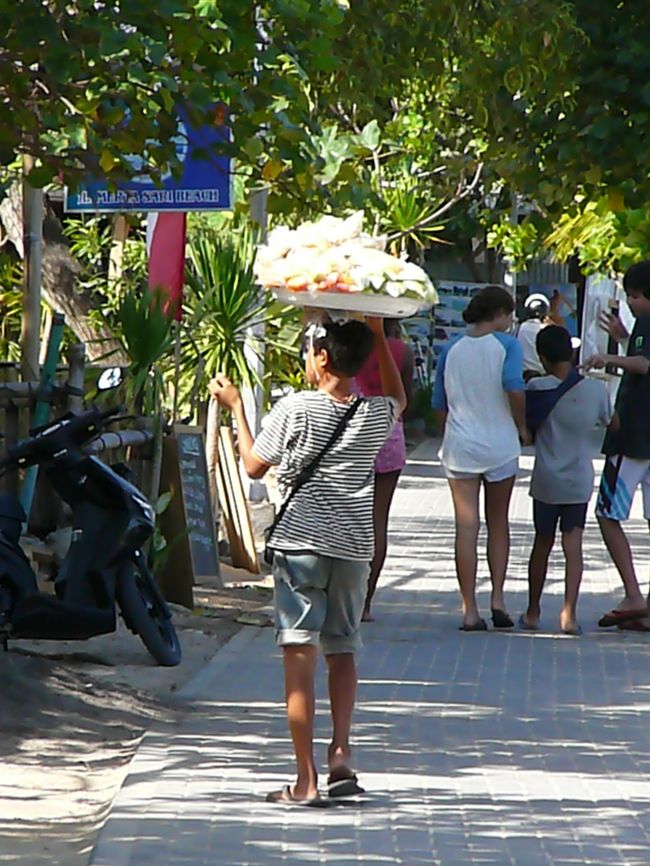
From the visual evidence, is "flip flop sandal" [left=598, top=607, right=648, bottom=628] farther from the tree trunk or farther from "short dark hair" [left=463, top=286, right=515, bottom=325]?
the tree trunk

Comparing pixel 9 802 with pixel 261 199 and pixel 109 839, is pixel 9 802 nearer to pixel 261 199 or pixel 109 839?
pixel 109 839

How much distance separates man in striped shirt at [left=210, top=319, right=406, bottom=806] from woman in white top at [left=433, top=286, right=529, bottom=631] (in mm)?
3907

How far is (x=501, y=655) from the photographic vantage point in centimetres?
964

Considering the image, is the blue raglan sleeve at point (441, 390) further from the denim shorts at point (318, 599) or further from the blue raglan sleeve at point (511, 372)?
the denim shorts at point (318, 599)

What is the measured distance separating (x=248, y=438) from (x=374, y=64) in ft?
11.9

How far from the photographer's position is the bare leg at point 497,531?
10367mm

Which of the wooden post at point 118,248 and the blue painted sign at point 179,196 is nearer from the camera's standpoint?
the blue painted sign at point 179,196

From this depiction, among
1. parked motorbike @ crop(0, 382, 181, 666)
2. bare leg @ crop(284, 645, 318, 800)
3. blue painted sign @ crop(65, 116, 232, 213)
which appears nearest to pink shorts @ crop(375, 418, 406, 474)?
blue painted sign @ crop(65, 116, 232, 213)

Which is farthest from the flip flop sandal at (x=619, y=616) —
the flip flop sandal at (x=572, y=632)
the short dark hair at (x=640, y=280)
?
the short dark hair at (x=640, y=280)

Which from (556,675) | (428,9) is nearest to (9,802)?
(556,675)

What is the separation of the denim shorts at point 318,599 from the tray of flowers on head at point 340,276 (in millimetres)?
867

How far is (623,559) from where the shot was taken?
10.4m

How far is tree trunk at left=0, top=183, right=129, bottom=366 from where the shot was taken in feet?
43.6

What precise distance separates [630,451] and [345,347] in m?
4.41
